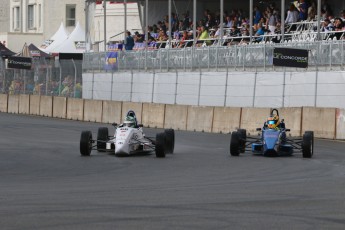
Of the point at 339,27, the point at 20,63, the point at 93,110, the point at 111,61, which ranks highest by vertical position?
the point at 339,27

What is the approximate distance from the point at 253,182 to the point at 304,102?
16.6m

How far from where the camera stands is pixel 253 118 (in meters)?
32.4

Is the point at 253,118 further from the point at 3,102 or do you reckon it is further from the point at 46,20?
the point at 46,20

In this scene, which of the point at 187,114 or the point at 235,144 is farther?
the point at 187,114

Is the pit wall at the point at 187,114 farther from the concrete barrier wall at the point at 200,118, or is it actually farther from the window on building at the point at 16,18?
the window on building at the point at 16,18

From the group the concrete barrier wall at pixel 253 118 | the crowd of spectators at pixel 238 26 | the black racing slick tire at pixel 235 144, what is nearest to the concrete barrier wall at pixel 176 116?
the concrete barrier wall at pixel 253 118

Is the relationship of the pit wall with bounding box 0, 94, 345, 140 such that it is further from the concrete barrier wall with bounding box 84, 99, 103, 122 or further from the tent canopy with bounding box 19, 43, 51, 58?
the tent canopy with bounding box 19, 43, 51, 58

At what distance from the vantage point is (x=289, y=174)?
59.6ft

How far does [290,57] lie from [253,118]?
2.21 meters

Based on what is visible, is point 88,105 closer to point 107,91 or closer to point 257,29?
point 107,91

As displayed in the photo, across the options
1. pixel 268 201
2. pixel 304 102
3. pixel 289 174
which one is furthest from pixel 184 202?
pixel 304 102

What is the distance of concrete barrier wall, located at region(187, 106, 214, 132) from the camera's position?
34.3 meters

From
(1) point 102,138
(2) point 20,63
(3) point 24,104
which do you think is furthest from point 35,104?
(1) point 102,138

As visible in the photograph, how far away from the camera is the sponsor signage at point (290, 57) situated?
1275 inches
